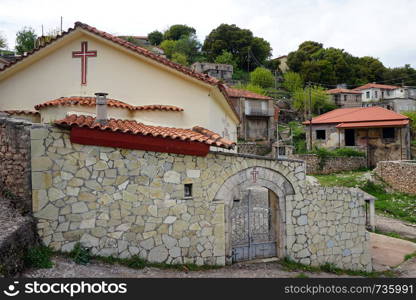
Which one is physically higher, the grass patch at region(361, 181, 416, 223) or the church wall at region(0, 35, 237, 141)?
the church wall at region(0, 35, 237, 141)

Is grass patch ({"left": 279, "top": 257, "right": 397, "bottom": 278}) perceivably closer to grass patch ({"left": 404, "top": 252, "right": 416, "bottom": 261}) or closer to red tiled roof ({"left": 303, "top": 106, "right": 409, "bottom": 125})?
grass patch ({"left": 404, "top": 252, "right": 416, "bottom": 261})

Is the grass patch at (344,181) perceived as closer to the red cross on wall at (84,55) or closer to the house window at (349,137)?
the house window at (349,137)

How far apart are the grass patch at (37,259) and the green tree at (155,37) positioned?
245 feet

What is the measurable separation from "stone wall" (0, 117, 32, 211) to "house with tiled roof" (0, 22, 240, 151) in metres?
3.57

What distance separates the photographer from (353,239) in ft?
31.2

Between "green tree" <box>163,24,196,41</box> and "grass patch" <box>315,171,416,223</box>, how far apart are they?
5891cm

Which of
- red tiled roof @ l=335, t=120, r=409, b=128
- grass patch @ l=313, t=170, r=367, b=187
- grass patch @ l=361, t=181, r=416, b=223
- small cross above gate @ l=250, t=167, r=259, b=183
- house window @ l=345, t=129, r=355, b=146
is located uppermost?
red tiled roof @ l=335, t=120, r=409, b=128

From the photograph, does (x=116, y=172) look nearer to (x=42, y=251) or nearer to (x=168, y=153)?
(x=168, y=153)

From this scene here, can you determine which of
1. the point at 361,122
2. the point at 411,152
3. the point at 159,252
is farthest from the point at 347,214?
the point at 411,152

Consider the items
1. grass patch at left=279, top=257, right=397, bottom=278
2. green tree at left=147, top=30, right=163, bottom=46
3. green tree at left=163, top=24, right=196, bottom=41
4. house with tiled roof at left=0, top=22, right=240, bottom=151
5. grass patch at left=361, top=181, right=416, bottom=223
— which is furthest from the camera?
green tree at left=147, top=30, right=163, bottom=46

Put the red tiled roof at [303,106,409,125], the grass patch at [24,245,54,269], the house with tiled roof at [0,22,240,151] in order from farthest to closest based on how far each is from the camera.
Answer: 1. the red tiled roof at [303,106,409,125]
2. the house with tiled roof at [0,22,240,151]
3. the grass patch at [24,245,54,269]

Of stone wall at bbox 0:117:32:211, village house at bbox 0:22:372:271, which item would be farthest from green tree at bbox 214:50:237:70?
stone wall at bbox 0:117:32:211

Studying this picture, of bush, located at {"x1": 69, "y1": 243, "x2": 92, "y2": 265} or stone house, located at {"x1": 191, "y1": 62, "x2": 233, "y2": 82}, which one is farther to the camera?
stone house, located at {"x1": 191, "y1": 62, "x2": 233, "y2": 82}

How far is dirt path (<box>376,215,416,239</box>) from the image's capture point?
15173mm
